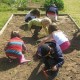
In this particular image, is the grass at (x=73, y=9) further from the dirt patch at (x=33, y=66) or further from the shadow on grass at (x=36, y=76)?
the shadow on grass at (x=36, y=76)

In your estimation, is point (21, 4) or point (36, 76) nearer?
point (36, 76)

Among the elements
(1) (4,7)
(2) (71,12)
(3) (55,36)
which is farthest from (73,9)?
(3) (55,36)

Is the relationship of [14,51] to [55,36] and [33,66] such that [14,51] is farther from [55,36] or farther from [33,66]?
[55,36]

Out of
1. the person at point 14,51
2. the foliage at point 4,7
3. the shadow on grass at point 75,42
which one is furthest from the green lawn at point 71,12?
the person at point 14,51

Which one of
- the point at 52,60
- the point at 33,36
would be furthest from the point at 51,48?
the point at 33,36

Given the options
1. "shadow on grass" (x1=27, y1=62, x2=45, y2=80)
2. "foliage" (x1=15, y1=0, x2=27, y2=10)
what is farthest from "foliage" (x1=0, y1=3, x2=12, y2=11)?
"shadow on grass" (x1=27, y1=62, x2=45, y2=80)

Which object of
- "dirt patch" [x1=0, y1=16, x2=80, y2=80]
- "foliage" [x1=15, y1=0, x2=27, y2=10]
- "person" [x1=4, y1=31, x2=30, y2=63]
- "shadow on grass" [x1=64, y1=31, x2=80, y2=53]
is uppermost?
"person" [x1=4, y1=31, x2=30, y2=63]

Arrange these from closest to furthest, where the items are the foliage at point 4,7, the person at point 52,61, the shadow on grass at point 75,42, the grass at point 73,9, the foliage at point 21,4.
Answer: the person at point 52,61 → the shadow on grass at point 75,42 → the grass at point 73,9 → the foliage at point 4,7 → the foliage at point 21,4

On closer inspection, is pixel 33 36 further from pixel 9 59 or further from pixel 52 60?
pixel 52 60

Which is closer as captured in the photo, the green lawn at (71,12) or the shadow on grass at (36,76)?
the shadow on grass at (36,76)

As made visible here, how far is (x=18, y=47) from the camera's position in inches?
295

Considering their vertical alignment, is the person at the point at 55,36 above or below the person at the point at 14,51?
above

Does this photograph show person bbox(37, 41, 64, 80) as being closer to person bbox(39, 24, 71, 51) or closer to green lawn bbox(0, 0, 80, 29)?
person bbox(39, 24, 71, 51)

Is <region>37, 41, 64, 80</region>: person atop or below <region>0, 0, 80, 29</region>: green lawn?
atop
